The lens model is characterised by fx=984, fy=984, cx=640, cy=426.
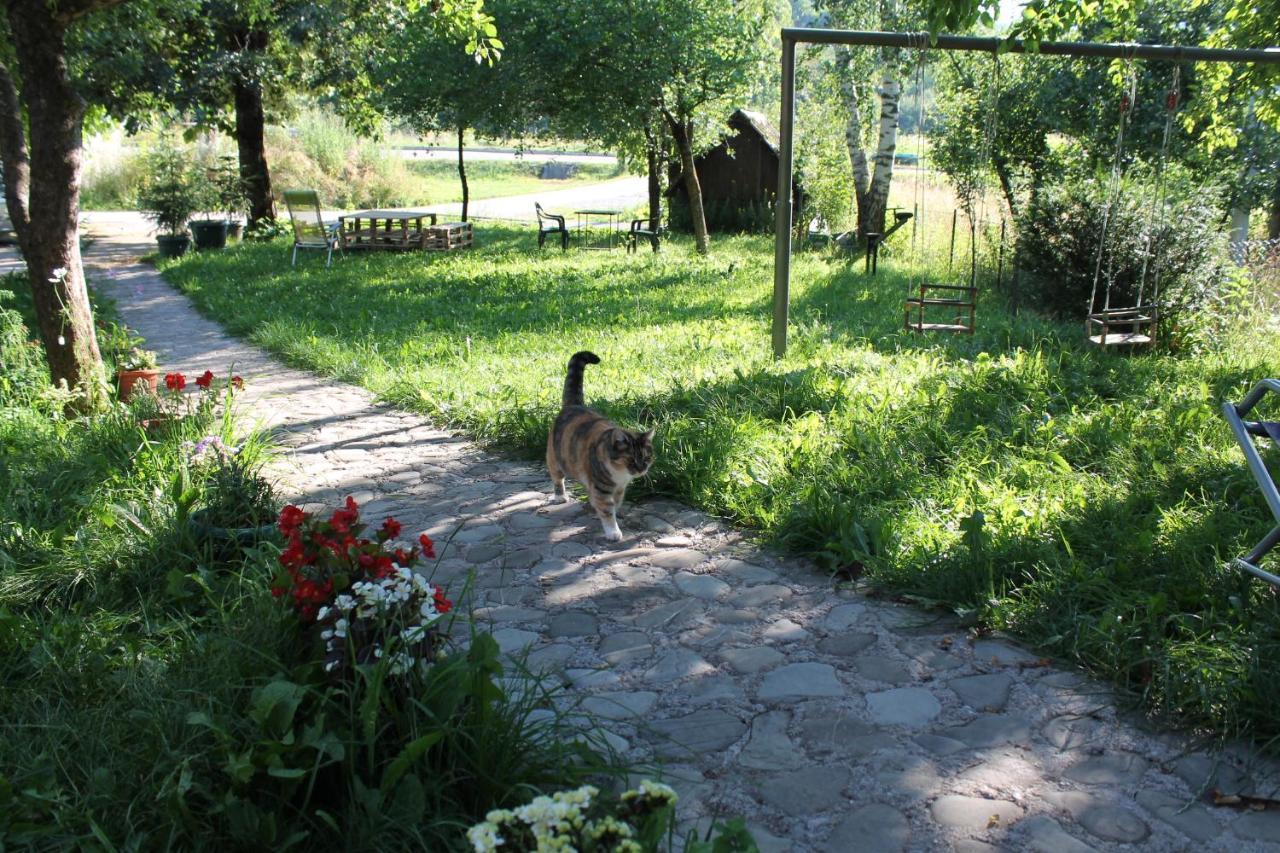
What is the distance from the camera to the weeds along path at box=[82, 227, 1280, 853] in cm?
273

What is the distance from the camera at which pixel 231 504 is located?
4.36 m

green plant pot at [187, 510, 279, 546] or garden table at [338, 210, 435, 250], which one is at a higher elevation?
garden table at [338, 210, 435, 250]

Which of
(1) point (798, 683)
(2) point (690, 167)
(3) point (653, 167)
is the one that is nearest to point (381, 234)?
(3) point (653, 167)

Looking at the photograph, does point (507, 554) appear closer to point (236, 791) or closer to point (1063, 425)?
point (236, 791)

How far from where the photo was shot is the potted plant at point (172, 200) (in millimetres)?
18250

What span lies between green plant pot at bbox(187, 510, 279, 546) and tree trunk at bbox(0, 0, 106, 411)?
8.91 feet

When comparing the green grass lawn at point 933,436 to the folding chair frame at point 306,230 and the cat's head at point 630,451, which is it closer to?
the cat's head at point 630,451

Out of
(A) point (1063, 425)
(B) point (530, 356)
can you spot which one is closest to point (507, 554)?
(A) point (1063, 425)

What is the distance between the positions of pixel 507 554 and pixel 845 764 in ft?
7.14

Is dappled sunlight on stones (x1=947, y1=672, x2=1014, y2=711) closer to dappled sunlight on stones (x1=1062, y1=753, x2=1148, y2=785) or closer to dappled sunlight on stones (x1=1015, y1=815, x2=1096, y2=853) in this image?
dappled sunlight on stones (x1=1062, y1=753, x2=1148, y2=785)

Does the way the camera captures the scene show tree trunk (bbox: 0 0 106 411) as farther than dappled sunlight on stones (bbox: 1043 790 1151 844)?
Yes

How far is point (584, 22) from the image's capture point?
15.6 m

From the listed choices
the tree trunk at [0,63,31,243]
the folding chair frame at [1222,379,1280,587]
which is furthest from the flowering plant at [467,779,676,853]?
the tree trunk at [0,63,31,243]

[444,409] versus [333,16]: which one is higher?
[333,16]
